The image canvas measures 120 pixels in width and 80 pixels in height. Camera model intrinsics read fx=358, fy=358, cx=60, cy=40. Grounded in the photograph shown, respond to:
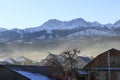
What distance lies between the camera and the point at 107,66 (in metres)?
47.9

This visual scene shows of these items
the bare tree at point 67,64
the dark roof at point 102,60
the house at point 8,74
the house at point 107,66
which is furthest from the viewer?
the bare tree at point 67,64

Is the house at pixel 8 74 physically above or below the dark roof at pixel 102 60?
below

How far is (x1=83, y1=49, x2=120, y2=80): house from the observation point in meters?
46.8

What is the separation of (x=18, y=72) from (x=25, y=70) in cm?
458

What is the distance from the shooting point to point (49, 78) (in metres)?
44.6

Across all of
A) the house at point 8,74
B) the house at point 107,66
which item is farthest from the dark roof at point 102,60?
the house at point 8,74

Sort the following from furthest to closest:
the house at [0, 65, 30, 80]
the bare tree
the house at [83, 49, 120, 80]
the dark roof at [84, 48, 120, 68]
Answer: the bare tree < the dark roof at [84, 48, 120, 68] < the house at [83, 49, 120, 80] < the house at [0, 65, 30, 80]

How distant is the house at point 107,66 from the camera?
46.8m

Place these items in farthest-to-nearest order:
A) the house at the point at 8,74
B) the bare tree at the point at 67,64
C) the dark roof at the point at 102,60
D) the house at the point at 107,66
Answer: the bare tree at the point at 67,64 → the dark roof at the point at 102,60 → the house at the point at 107,66 → the house at the point at 8,74

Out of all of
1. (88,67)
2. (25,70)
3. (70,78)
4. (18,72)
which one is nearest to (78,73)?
(88,67)

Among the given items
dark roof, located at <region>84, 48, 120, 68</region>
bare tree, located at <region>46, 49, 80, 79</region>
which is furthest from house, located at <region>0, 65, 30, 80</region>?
dark roof, located at <region>84, 48, 120, 68</region>

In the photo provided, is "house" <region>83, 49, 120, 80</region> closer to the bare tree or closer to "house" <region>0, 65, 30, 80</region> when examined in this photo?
the bare tree

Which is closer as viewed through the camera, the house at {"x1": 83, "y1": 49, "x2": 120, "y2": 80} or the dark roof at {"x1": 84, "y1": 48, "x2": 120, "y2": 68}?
the house at {"x1": 83, "y1": 49, "x2": 120, "y2": 80}

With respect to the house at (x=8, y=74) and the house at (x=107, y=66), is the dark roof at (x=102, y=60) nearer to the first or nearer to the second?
the house at (x=107, y=66)
